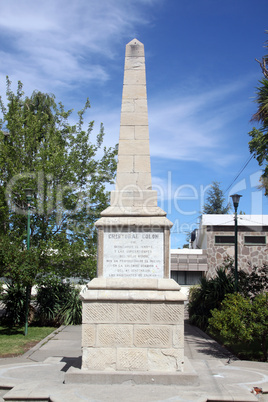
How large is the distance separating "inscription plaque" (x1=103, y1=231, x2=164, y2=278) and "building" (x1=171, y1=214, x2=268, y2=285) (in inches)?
699

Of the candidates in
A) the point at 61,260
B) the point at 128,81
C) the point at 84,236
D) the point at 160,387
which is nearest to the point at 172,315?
the point at 160,387

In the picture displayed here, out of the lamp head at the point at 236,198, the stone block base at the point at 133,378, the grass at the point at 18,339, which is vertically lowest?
the grass at the point at 18,339

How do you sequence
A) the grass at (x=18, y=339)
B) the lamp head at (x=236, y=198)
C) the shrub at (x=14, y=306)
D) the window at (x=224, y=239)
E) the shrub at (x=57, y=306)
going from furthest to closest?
the window at (x=224, y=239), the shrub at (x=57, y=306), the shrub at (x=14, y=306), the lamp head at (x=236, y=198), the grass at (x=18, y=339)

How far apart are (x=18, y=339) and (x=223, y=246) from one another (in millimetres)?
15089

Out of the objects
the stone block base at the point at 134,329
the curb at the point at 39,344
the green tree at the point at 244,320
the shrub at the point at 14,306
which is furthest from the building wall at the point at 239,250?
the stone block base at the point at 134,329

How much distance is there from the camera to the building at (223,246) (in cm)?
2409

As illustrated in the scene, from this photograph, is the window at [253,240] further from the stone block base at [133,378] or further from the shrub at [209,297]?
the stone block base at [133,378]

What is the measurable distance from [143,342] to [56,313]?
1023 centimetres

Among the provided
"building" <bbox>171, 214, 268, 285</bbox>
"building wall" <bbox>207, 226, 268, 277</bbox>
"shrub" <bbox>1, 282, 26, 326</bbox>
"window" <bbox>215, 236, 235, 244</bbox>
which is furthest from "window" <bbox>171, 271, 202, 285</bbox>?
"shrub" <bbox>1, 282, 26, 326</bbox>

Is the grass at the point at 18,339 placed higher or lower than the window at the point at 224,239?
lower

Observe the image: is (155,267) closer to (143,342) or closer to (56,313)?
(143,342)

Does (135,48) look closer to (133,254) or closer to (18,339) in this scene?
(133,254)

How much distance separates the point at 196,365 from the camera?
7805 millimetres

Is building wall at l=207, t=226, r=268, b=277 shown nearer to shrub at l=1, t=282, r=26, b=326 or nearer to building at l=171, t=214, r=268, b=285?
building at l=171, t=214, r=268, b=285
